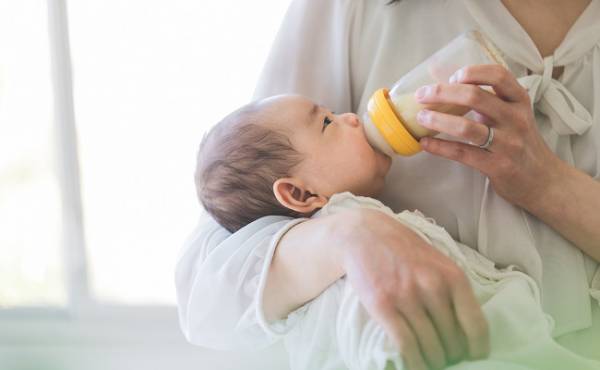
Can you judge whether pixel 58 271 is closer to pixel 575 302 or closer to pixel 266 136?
pixel 266 136

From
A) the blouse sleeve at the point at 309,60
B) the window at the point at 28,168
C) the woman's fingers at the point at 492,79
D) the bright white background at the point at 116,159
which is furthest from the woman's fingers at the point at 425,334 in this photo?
the window at the point at 28,168

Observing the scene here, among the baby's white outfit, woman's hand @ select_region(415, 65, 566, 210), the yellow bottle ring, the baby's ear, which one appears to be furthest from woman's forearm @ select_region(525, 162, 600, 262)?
the baby's ear

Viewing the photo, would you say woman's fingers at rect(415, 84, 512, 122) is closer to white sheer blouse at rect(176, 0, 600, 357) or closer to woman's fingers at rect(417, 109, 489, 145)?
woman's fingers at rect(417, 109, 489, 145)

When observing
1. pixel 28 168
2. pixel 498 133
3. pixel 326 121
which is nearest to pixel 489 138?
pixel 498 133

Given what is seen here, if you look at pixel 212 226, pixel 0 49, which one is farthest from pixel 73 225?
pixel 212 226

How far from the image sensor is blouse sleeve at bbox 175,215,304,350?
0.98 m

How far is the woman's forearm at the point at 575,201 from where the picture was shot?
1.05 meters

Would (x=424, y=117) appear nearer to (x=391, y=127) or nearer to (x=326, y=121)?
(x=391, y=127)

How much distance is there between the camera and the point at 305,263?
905mm

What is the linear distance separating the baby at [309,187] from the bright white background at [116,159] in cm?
58

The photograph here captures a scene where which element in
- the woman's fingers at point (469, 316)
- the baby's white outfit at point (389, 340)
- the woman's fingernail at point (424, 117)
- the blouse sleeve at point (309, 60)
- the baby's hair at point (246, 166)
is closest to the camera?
the woman's fingers at point (469, 316)

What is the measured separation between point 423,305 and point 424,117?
31 cm

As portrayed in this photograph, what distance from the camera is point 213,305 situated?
102cm

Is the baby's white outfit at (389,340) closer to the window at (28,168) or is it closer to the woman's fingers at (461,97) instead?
the woman's fingers at (461,97)
